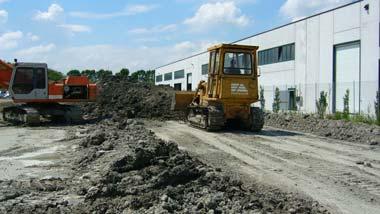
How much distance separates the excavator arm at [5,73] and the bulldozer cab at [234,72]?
10502mm

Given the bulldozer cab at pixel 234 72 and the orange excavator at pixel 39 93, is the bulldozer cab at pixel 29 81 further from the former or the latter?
the bulldozer cab at pixel 234 72

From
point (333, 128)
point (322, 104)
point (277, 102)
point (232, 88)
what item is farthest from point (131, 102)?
point (333, 128)

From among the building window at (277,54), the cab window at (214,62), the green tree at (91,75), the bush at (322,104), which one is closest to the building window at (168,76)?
the green tree at (91,75)

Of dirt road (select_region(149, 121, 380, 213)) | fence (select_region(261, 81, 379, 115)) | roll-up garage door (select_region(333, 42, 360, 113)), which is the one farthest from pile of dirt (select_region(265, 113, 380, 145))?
roll-up garage door (select_region(333, 42, 360, 113))

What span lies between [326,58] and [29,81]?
20.2 m

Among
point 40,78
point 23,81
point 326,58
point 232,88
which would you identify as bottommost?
point 232,88

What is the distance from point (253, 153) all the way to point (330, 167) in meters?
2.70

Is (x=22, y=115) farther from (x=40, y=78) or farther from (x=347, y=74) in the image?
(x=347, y=74)

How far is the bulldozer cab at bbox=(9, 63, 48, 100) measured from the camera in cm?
2466

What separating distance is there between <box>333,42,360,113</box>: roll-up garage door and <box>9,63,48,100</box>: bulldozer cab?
18.6 meters

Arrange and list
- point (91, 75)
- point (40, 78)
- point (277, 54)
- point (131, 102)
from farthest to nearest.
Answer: point (91, 75), point (277, 54), point (131, 102), point (40, 78)

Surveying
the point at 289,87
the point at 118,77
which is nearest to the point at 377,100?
the point at 289,87

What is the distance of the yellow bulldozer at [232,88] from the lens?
19734 millimetres

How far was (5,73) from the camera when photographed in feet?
80.6
